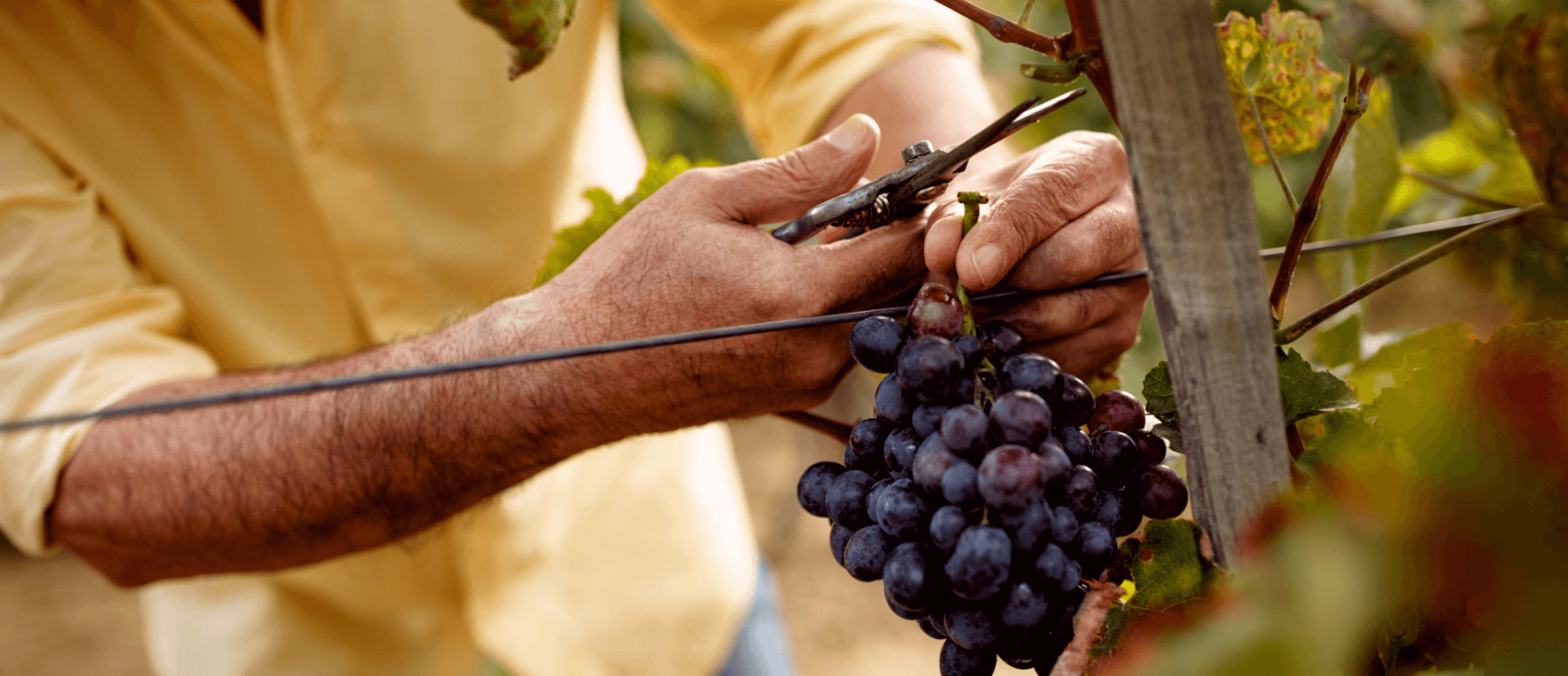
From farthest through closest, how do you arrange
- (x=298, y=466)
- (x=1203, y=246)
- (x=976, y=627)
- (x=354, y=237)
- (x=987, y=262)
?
1. (x=354, y=237)
2. (x=298, y=466)
3. (x=987, y=262)
4. (x=976, y=627)
5. (x=1203, y=246)

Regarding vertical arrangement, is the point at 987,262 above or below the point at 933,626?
above

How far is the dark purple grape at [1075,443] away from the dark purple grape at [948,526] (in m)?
0.07

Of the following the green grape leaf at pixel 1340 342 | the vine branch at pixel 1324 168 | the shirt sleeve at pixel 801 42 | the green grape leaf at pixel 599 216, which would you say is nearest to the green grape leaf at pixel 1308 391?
the vine branch at pixel 1324 168

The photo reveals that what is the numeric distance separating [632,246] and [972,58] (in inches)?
28.4

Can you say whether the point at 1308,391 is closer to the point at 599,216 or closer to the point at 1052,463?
the point at 1052,463

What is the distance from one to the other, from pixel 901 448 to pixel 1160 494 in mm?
127

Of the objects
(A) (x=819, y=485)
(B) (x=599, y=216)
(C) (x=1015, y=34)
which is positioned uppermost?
(C) (x=1015, y=34)

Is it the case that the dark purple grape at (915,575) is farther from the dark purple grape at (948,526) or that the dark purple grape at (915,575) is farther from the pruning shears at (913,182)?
the pruning shears at (913,182)

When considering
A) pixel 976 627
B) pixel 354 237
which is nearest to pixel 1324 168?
pixel 976 627

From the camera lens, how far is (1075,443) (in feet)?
1.39

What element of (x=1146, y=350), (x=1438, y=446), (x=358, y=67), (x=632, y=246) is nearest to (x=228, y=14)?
(x=358, y=67)

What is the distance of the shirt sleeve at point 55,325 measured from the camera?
0.93 m

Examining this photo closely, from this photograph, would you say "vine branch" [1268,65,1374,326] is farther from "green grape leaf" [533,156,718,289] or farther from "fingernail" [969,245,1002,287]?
"green grape leaf" [533,156,718,289]

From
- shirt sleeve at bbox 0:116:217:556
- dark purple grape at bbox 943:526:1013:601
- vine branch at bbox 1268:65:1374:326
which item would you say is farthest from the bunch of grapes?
shirt sleeve at bbox 0:116:217:556
